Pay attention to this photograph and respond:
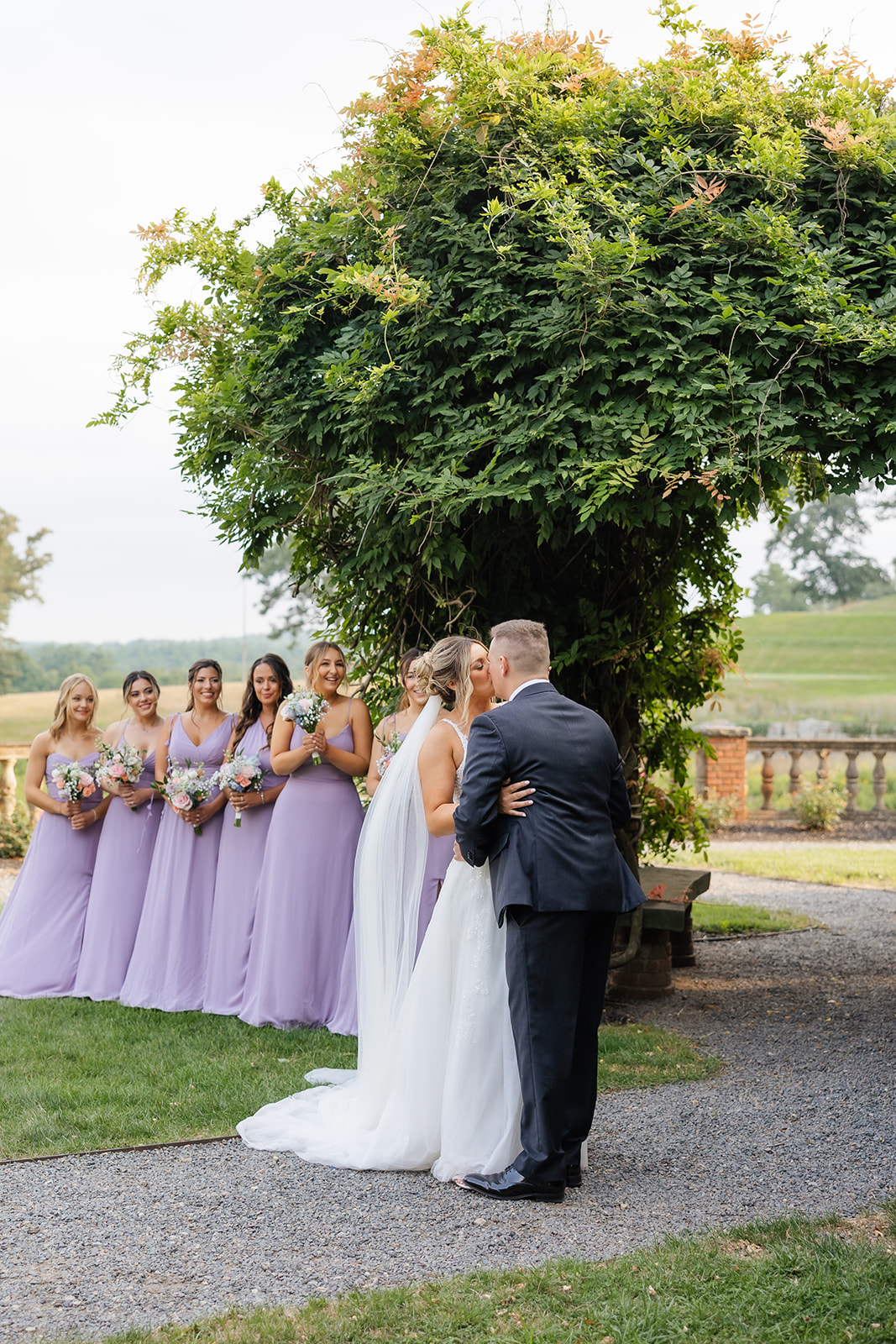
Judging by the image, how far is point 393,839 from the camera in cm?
522

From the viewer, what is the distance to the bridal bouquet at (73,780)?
26.3 feet

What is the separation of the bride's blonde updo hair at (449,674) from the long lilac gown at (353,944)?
1.16 metres

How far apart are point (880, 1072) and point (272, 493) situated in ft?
15.7

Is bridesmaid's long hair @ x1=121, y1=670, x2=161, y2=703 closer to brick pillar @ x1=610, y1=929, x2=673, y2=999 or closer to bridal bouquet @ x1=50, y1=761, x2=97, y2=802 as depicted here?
bridal bouquet @ x1=50, y1=761, x2=97, y2=802

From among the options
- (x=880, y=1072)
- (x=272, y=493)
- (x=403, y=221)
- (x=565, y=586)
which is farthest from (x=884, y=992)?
(x=403, y=221)

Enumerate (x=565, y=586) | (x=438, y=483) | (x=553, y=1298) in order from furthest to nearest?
1. (x=565, y=586)
2. (x=438, y=483)
3. (x=553, y=1298)

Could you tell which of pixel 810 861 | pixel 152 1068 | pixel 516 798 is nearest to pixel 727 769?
pixel 810 861

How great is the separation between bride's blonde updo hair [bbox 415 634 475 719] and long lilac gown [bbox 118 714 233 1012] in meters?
3.09

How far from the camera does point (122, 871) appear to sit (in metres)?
8.00

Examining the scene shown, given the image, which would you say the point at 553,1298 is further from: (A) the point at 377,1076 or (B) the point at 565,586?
(B) the point at 565,586

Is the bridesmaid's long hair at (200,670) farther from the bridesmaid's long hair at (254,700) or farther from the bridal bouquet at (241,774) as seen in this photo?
the bridal bouquet at (241,774)

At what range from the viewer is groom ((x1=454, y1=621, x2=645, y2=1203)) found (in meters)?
4.33

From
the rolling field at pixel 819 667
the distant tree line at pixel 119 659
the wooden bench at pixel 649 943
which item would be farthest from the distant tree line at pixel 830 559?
the wooden bench at pixel 649 943

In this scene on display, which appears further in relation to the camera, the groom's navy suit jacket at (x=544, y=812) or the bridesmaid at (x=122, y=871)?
the bridesmaid at (x=122, y=871)
